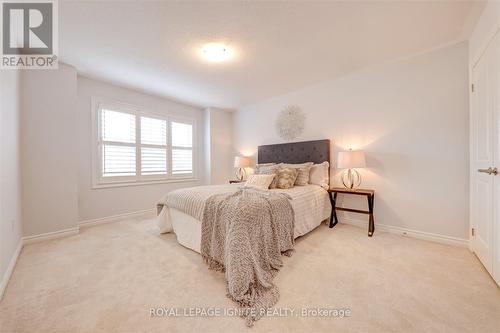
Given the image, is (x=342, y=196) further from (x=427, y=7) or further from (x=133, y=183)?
(x=133, y=183)

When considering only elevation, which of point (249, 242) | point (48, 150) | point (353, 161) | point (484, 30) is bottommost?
point (249, 242)

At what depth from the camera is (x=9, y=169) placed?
6.88 feet

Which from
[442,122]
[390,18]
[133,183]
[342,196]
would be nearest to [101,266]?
[133,183]

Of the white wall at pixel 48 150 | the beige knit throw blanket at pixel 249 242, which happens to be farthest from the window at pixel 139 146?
the beige knit throw blanket at pixel 249 242

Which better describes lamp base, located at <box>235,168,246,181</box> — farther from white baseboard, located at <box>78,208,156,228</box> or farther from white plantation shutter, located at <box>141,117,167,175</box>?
white baseboard, located at <box>78,208,156,228</box>

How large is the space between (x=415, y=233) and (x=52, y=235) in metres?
4.99

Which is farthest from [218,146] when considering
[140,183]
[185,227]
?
[185,227]

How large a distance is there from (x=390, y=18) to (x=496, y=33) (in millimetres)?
824

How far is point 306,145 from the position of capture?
3838mm

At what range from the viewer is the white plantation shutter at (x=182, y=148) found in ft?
15.6

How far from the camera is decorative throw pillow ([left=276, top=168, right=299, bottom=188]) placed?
3143 mm

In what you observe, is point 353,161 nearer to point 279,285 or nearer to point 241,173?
point 279,285

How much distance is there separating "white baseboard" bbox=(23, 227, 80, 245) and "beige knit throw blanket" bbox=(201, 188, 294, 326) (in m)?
2.31

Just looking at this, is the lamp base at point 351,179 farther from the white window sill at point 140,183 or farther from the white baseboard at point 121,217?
the white baseboard at point 121,217
